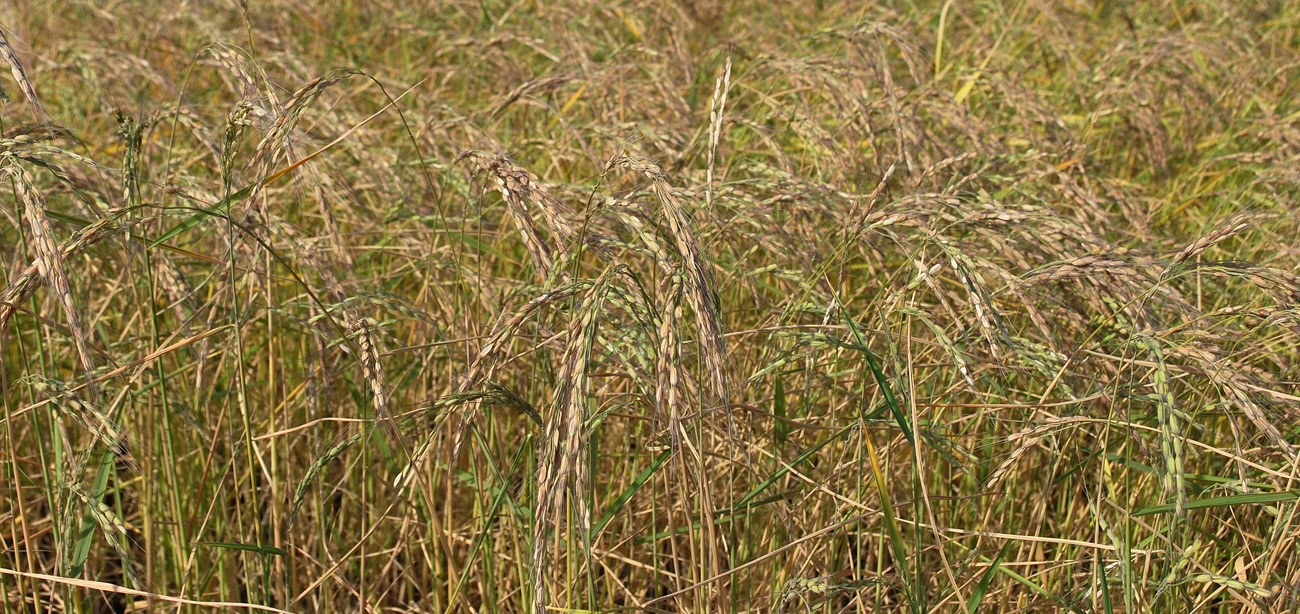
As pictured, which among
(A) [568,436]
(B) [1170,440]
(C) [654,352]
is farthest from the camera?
(C) [654,352]

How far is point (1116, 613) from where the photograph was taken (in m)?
1.67

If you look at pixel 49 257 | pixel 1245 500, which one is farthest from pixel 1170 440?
pixel 49 257

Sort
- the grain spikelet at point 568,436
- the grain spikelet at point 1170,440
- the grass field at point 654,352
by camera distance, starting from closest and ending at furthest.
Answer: the grain spikelet at point 568,436 → the grain spikelet at point 1170,440 → the grass field at point 654,352

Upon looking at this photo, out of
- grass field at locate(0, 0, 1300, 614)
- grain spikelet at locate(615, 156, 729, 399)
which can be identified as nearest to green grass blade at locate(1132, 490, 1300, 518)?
grass field at locate(0, 0, 1300, 614)

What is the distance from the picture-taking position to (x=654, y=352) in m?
1.30

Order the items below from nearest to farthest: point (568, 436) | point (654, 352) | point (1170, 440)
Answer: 1. point (568, 436)
2. point (1170, 440)
3. point (654, 352)

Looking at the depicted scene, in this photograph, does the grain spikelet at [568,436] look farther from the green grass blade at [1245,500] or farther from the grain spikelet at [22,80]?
the green grass blade at [1245,500]

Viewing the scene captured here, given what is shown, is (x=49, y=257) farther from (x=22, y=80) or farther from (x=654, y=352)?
(x=654, y=352)

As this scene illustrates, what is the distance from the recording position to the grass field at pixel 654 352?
4.28 ft

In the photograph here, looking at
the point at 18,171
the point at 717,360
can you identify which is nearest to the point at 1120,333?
the point at 717,360

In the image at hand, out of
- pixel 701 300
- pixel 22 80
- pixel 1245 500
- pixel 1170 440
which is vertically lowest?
pixel 1245 500

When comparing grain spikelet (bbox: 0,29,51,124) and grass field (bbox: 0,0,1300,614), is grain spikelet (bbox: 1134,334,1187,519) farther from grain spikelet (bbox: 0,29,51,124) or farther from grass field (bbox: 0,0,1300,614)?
grain spikelet (bbox: 0,29,51,124)

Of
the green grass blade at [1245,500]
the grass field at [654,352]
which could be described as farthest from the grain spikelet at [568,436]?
the green grass blade at [1245,500]

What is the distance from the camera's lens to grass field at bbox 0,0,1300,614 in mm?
1306
